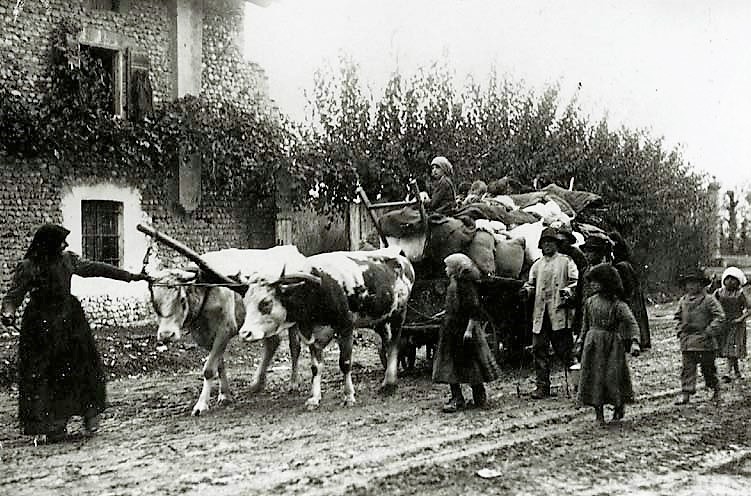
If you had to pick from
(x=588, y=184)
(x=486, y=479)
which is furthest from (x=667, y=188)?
(x=486, y=479)

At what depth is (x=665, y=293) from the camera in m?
25.0

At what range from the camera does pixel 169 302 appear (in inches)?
334

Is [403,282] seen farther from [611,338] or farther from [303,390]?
[611,338]

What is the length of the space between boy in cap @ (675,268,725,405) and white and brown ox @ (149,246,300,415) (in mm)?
4724

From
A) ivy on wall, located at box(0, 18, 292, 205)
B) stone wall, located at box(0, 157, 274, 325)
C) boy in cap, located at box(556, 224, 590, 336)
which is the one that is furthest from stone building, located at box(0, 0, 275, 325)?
boy in cap, located at box(556, 224, 590, 336)

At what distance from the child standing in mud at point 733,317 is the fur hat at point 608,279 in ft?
10.5

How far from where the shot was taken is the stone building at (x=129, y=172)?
14.6 metres

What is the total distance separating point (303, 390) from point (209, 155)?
7.78m

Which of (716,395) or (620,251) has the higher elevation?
(620,251)

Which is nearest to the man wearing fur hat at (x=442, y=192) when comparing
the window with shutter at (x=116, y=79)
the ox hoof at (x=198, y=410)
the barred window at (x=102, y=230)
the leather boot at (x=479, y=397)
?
the leather boot at (x=479, y=397)

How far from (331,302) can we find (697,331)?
414 cm

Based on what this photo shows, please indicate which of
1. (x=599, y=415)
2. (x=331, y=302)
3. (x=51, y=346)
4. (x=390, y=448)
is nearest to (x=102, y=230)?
(x=331, y=302)

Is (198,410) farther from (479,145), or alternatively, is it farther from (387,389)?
(479,145)

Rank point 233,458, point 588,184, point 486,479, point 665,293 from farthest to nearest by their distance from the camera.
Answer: point 665,293
point 588,184
point 233,458
point 486,479
